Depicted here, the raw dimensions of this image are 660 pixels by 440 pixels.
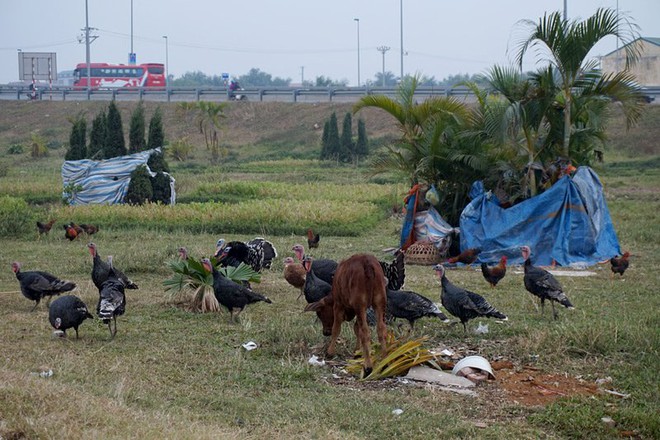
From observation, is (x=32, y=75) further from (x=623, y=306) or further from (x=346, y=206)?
(x=623, y=306)

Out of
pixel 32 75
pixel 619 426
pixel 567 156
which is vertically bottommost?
pixel 619 426

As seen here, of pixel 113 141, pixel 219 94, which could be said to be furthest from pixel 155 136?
pixel 219 94

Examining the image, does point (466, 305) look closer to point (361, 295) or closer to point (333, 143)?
point (361, 295)

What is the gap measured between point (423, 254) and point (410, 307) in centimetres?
676

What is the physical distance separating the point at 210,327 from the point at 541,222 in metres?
7.70

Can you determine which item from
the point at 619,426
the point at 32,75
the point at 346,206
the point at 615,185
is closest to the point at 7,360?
the point at 619,426

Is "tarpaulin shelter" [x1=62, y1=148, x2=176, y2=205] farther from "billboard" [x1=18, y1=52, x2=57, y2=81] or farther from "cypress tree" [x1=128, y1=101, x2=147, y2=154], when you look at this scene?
"billboard" [x1=18, y1=52, x2=57, y2=81]

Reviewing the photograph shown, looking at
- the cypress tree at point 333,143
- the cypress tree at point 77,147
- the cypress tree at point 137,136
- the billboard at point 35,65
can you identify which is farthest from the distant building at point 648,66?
the billboard at point 35,65

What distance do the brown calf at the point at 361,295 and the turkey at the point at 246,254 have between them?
4153 mm

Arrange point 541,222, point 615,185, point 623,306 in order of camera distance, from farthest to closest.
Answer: point 615,185 < point 541,222 < point 623,306

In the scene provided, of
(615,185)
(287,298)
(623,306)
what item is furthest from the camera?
(615,185)

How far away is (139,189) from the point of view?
24.1 m

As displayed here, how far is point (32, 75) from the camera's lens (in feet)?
260

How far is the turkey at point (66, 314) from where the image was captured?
995cm
